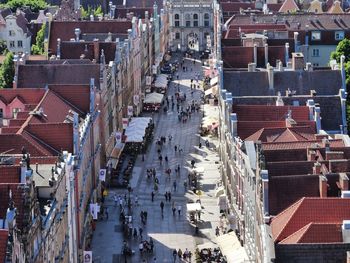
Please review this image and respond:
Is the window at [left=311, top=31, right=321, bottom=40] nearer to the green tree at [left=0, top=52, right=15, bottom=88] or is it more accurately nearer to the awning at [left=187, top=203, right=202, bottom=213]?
the green tree at [left=0, top=52, right=15, bottom=88]

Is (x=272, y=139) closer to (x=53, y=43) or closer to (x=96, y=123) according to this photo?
(x=96, y=123)

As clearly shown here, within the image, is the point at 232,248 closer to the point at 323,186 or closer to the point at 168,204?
the point at 323,186

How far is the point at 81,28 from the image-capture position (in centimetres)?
16600

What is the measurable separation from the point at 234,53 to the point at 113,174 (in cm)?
2454

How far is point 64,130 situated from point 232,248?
19549 mm

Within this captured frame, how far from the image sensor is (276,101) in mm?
110000

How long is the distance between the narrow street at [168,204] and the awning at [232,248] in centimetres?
309

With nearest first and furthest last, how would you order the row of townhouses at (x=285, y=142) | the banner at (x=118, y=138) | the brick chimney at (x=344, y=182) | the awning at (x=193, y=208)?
the row of townhouses at (x=285, y=142)
the brick chimney at (x=344, y=182)
the awning at (x=193, y=208)
the banner at (x=118, y=138)

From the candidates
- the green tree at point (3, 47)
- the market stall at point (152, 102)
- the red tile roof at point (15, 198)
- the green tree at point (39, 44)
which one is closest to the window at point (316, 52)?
the market stall at point (152, 102)

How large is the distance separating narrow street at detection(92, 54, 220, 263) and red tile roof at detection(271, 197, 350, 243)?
23926 mm

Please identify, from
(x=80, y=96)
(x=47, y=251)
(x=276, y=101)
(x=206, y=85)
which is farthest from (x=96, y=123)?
(x=206, y=85)

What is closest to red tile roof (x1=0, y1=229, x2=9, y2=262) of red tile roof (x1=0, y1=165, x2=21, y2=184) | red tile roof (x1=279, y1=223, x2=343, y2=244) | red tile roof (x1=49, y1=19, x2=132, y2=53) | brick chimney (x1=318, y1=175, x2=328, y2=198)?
red tile roof (x1=0, y1=165, x2=21, y2=184)

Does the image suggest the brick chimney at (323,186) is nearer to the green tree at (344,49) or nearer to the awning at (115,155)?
the awning at (115,155)

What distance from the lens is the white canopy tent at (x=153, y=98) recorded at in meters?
168
